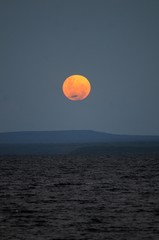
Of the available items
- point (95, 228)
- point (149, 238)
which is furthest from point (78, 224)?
point (149, 238)

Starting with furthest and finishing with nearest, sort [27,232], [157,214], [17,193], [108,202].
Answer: [17,193] → [108,202] → [157,214] → [27,232]

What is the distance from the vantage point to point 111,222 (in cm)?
2691

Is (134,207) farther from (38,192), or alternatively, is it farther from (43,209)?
(38,192)

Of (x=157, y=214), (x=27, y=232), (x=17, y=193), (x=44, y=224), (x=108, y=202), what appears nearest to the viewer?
(x=27, y=232)

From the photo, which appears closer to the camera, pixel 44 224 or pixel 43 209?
pixel 44 224

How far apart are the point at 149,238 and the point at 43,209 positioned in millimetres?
11843

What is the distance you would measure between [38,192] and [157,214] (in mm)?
17696

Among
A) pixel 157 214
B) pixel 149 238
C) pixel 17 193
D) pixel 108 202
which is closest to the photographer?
pixel 149 238

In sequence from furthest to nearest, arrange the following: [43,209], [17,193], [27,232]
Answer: [17,193]
[43,209]
[27,232]

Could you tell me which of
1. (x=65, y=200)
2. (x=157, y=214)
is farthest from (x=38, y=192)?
(x=157, y=214)

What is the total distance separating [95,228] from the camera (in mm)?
25156

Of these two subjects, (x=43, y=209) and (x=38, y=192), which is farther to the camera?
(x=38, y=192)

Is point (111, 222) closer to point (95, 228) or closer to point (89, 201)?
point (95, 228)

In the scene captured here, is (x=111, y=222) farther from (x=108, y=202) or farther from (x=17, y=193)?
(x=17, y=193)
